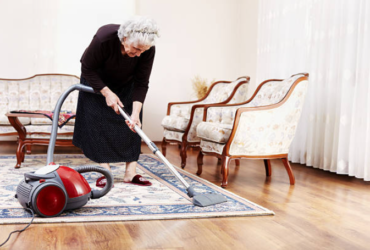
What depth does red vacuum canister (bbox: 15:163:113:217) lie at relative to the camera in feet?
6.14

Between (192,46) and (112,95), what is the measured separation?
150 inches

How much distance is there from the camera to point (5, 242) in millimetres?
1620

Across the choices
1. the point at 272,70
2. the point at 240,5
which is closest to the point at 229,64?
the point at 240,5

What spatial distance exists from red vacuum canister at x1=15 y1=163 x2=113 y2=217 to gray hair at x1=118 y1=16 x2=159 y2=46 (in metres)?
0.74

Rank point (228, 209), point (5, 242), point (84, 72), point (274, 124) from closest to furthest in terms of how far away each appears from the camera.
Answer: point (5, 242) < point (228, 209) < point (84, 72) < point (274, 124)

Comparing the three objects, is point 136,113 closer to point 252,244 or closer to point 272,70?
point 252,244

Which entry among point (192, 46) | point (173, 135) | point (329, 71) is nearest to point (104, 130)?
point (173, 135)

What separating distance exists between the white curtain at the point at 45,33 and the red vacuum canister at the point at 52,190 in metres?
4.05

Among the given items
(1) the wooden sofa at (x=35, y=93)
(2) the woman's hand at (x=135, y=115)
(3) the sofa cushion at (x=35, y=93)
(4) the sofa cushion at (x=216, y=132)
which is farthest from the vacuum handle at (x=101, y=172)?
(3) the sofa cushion at (x=35, y=93)

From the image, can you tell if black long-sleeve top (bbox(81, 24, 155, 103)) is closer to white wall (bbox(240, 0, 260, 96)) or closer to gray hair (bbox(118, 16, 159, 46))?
gray hair (bbox(118, 16, 159, 46))

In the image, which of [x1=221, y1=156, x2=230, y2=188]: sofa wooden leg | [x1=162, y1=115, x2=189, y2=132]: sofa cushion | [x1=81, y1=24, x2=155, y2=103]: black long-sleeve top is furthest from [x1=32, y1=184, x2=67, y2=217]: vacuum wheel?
[x1=162, y1=115, x2=189, y2=132]: sofa cushion

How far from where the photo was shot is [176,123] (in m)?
4.12

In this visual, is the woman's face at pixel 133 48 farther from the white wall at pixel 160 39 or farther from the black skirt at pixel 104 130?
the white wall at pixel 160 39

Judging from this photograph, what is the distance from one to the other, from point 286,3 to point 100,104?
273 cm
